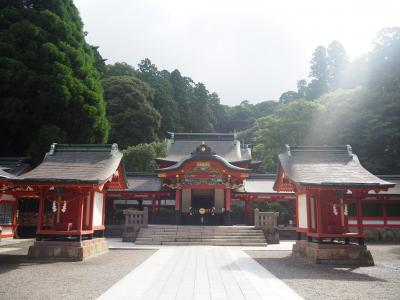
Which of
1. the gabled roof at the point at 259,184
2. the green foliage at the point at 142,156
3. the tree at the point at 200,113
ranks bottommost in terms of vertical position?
the gabled roof at the point at 259,184

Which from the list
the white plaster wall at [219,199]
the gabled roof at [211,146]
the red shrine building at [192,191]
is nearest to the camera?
the red shrine building at [192,191]

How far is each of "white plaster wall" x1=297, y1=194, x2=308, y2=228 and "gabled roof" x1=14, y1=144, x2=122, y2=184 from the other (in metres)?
8.77

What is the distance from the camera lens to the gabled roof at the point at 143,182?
89.2 ft

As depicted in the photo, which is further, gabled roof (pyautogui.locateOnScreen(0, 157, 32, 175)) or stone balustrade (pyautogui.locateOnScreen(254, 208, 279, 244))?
stone balustrade (pyautogui.locateOnScreen(254, 208, 279, 244))

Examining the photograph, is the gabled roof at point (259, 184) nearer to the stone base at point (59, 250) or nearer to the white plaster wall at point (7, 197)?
the stone base at point (59, 250)

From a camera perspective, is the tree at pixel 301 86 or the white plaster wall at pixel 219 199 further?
the tree at pixel 301 86

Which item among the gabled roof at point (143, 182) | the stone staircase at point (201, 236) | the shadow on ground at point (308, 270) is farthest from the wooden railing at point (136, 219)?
the shadow on ground at point (308, 270)

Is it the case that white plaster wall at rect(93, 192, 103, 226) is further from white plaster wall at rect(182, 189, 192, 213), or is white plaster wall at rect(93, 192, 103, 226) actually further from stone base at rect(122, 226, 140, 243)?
white plaster wall at rect(182, 189, 192, 213)

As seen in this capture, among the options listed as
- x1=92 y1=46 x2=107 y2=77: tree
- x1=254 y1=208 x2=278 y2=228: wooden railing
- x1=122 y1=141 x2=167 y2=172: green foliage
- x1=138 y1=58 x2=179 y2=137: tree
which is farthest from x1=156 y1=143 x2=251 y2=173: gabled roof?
x1=138 y1=58 x2=179 y2=137: tree

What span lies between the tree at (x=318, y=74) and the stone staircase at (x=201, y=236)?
4795 centimetres

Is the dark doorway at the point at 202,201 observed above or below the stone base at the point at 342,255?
above

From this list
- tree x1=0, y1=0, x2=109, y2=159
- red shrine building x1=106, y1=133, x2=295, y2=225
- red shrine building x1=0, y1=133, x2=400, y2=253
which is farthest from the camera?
red shrine building x1=106, y1=133, x2=295, y2=225

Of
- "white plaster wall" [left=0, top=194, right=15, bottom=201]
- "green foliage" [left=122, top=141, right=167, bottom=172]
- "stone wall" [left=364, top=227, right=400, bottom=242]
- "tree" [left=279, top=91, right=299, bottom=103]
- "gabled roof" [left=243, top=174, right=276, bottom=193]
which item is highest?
"tree" [left=279, top=91, right=299, bottom=103]

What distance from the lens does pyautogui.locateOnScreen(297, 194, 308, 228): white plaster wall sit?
15.7 m
